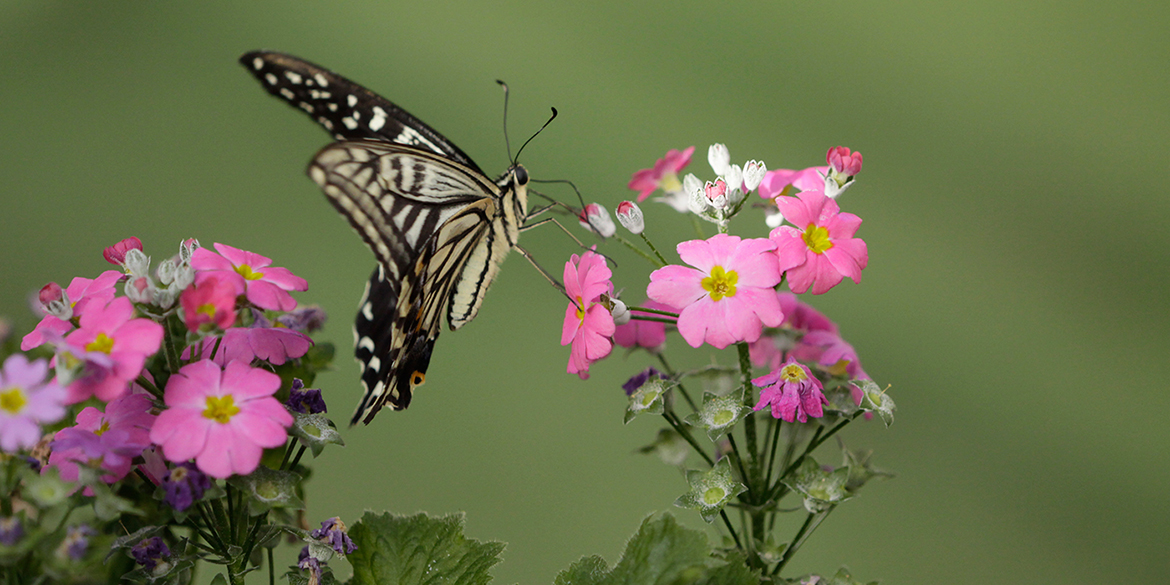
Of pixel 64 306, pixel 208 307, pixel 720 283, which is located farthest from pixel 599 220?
pixel 64 306

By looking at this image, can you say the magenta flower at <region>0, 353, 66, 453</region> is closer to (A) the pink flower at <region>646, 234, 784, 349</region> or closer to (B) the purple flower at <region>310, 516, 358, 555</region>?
(B) the purple flower at <region>310, 516, 358, 555</region>

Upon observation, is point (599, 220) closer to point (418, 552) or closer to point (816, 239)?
point (816, 239)

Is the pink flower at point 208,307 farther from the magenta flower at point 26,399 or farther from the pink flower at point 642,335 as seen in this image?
the pink flower at point 642,335

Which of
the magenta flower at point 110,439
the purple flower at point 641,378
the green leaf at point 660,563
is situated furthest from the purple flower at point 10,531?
the purple flower at point 641,378

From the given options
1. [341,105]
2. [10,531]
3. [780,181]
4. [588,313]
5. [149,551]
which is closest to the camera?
[10,531]

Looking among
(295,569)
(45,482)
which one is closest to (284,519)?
(295,569)
